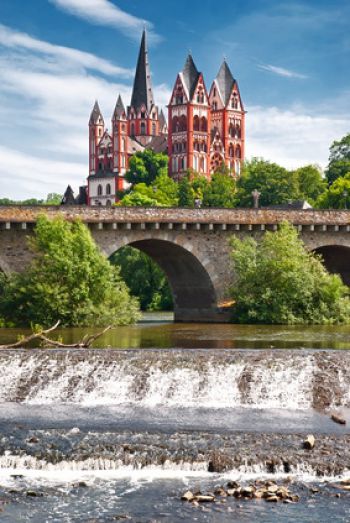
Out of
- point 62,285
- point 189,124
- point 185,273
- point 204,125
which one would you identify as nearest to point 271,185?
point 189,124

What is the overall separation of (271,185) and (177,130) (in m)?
49.6

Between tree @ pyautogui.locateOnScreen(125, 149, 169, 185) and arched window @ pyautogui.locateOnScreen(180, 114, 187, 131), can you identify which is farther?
arched window @ pyautogui.locateOnScreen(180, 114, 187, 131)

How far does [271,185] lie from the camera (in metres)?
118

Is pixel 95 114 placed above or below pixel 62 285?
above

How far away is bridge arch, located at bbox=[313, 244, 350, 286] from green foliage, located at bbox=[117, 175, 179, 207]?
39955 mm

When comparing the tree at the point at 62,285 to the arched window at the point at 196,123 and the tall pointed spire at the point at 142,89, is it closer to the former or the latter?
the arched window at the point at 196,123

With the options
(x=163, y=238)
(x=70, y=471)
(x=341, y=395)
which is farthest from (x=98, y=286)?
(x=70, y=471)

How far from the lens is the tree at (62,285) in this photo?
1736 inches

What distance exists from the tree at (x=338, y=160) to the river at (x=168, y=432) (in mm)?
81030

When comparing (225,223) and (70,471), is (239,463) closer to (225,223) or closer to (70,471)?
(70,471)

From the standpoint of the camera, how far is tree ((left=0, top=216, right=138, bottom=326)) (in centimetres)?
4409

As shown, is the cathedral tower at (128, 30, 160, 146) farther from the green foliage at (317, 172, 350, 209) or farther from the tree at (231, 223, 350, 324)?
the tree at (231, 223, 350, 324)

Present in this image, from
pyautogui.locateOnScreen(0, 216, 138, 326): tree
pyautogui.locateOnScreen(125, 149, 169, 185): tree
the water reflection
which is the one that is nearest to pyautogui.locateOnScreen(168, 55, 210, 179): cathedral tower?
pyautogui.locateOnScreen(125, 149, 169, 185): tree

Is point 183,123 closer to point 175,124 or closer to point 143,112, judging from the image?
point 175,124
